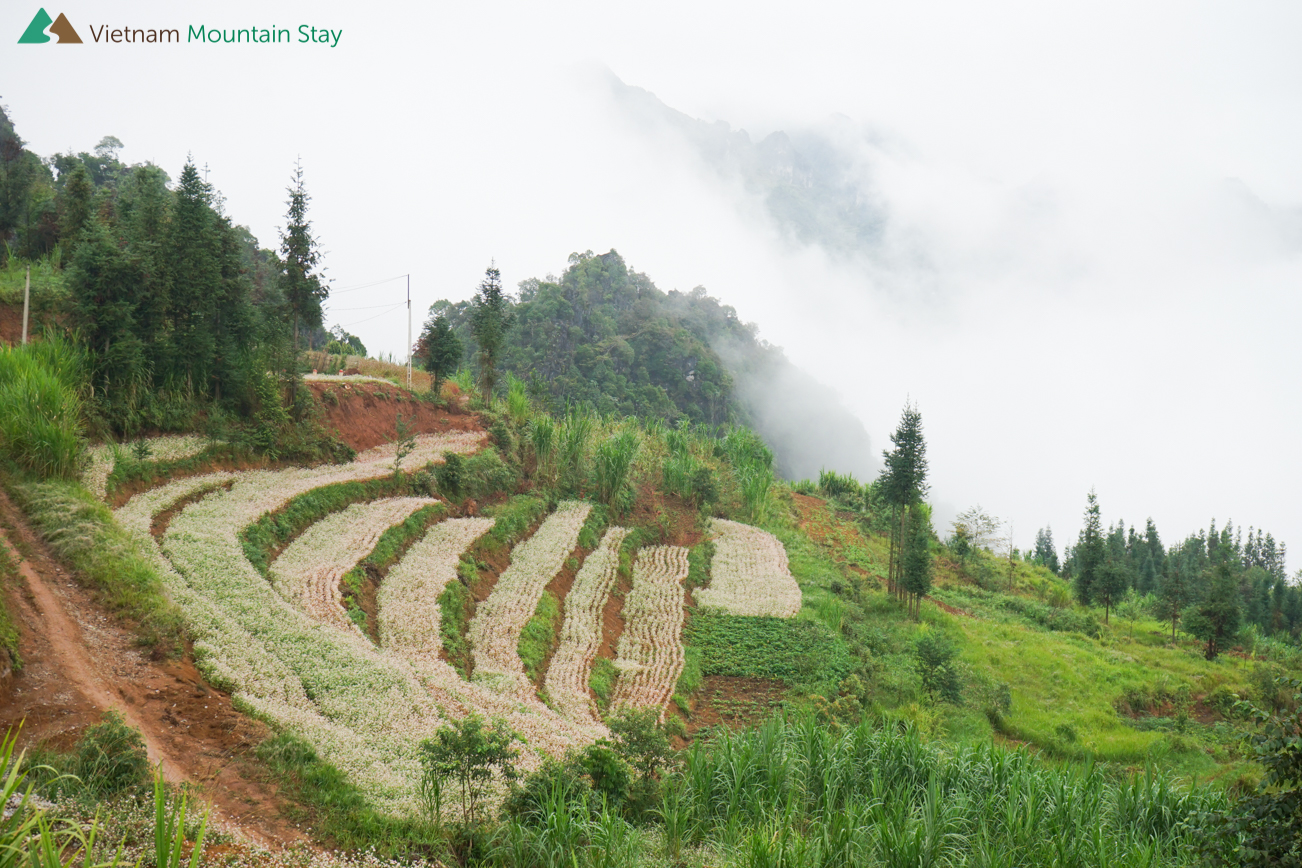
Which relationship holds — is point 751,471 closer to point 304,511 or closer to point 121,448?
point 304,511

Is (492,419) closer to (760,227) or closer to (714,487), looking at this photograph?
(714,487)

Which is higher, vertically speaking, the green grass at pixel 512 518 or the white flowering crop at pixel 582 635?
the green grass at pixel 512 518

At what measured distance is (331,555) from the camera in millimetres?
12227

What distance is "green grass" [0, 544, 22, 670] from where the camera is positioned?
6.27 metres

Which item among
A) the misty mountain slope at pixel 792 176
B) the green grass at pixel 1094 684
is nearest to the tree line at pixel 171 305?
the green grass at pixel 1094 684

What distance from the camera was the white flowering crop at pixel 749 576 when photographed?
17.3 metres

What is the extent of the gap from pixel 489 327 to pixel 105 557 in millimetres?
18626

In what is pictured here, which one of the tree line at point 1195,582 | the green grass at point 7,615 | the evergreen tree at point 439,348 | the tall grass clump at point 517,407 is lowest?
the tree line at point 1195,582

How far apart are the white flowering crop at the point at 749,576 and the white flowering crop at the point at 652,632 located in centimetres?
101

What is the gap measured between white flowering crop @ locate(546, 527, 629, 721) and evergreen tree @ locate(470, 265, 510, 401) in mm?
10618

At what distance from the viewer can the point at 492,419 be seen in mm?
25344

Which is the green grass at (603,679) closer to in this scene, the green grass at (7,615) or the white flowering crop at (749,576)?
the white flowering crop at (749,576)

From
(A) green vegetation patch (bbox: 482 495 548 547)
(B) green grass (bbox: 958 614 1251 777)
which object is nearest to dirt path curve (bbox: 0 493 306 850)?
(A) green vegetation patch (bbox: 482 495 548 547)

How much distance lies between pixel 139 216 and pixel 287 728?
15974 mm
